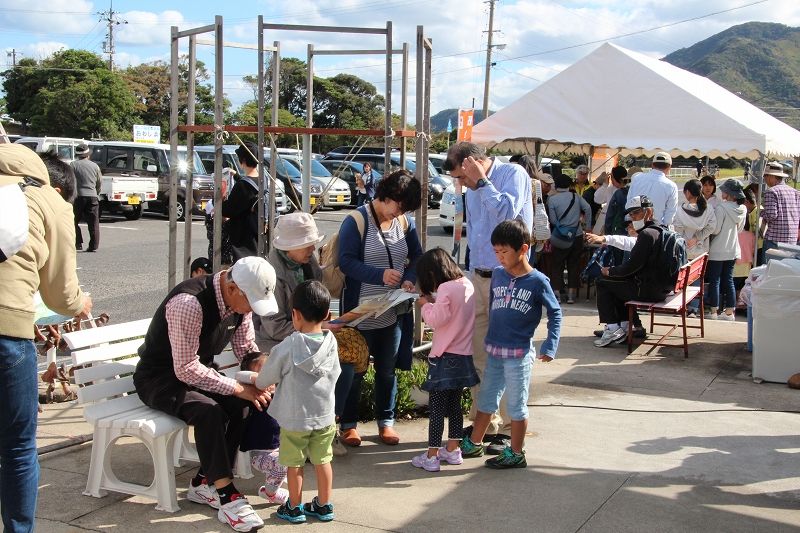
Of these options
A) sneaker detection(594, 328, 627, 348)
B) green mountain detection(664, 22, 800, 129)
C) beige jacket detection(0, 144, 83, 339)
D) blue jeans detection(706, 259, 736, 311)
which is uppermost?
green mountain detection(664, 22, 800, 129)

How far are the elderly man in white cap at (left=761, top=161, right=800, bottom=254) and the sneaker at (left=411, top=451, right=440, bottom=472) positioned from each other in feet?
23.5

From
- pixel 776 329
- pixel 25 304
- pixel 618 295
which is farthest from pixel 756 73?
pixel 25 304

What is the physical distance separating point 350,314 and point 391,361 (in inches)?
23.9

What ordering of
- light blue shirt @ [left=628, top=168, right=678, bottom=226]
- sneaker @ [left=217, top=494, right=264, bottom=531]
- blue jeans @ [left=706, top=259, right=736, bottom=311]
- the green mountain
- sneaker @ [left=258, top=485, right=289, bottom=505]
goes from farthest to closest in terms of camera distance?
the green mountain
blue jeans @ [left=706, top=259, right=736, bottom=311]
light blue shirt @ [left=628, top=168, right=678, bottom=226]
sneaker @ [left=258, top=485, right=289, bottom=505]
sneaker @ [left=217, top=494, right=264, bottom=531]

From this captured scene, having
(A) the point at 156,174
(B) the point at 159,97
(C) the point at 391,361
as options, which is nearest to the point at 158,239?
(A) the point at 156,174

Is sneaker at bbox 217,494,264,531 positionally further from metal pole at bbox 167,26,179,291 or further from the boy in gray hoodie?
metal pole at bbox 167,26,179,291

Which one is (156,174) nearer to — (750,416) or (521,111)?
(521,111)

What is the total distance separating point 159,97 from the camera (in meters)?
52.7

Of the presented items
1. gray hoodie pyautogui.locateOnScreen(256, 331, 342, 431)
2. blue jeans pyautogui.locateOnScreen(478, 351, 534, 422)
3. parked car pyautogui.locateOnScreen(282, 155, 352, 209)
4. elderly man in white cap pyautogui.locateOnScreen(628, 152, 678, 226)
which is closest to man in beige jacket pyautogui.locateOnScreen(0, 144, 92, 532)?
gray hoodie pyautogui.locateOnScreen(256, 331, 342, 431)

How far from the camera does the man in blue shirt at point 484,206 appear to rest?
533 centimetres


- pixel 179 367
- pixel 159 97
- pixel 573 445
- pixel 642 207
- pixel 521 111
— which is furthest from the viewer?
pixel 159 97

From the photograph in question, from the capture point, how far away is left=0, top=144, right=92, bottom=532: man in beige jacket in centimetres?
333

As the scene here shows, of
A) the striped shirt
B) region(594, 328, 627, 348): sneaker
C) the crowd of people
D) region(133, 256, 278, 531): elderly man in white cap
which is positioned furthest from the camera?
region(594, 328, 627, 348): sneaker

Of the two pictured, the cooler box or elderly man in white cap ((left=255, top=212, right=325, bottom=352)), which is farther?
the cooler box
